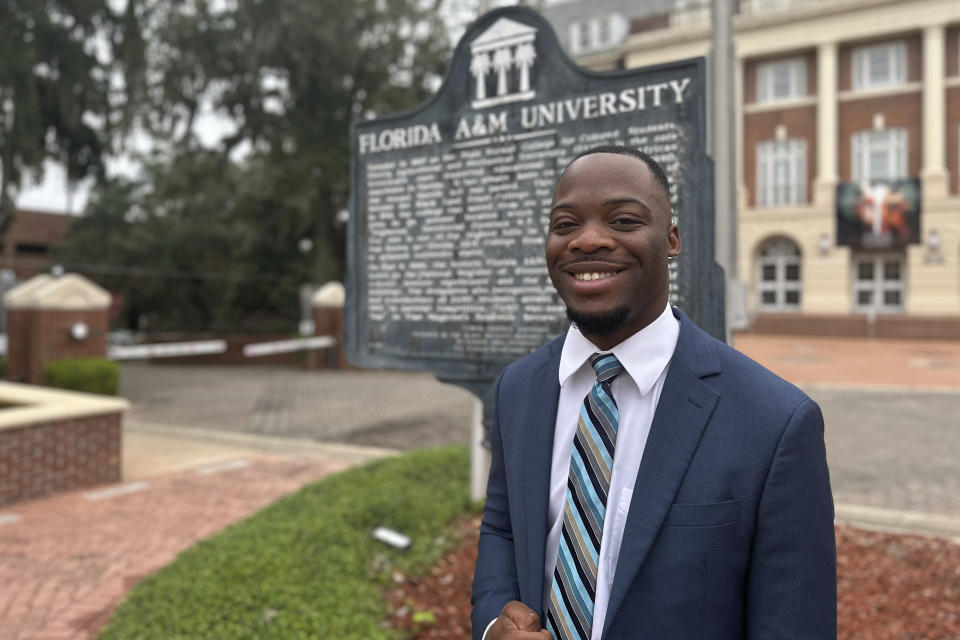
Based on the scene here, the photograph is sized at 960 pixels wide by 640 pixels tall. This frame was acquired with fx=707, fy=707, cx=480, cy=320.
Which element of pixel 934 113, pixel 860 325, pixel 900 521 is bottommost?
pixel 900 521

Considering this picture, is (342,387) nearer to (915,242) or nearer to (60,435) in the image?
(60,435)

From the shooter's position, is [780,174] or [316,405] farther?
[780,174]

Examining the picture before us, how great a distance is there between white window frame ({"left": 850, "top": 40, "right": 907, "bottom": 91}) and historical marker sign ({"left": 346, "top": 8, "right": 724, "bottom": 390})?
28.2m

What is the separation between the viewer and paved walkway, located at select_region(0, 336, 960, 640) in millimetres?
4641

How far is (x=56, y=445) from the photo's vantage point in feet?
21.2

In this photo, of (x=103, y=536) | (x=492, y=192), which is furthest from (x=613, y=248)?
(x=103, y=536)

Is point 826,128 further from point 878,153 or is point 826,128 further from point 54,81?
point 54,81

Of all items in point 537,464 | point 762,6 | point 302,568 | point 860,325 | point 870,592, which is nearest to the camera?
point 537,464

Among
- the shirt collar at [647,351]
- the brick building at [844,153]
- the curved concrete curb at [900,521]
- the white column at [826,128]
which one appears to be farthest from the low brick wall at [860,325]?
the shirt collar at [647,351]

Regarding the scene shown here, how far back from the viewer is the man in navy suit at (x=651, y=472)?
139 cm

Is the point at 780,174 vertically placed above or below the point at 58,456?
above

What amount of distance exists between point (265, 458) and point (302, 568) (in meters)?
4.54

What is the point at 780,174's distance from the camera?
28625 millimetres

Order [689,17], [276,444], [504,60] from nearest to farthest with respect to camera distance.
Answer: [504,60] < [276,444] < [689,17]
